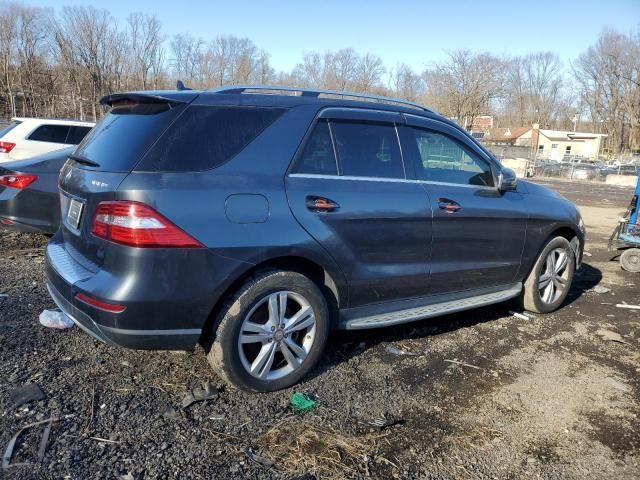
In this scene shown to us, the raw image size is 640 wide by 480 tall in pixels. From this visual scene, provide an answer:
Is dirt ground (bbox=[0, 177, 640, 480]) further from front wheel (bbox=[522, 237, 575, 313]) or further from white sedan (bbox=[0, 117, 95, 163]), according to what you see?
white sedan (bbox=[0, 117, 95, 163])

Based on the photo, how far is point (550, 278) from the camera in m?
5.25

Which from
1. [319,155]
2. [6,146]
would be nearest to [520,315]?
[319,155]

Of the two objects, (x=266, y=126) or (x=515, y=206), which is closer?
(x=266, y=126)

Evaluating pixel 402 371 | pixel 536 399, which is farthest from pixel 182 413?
pixel 536 399

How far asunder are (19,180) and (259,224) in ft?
13.8

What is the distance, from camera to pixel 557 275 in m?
5.38

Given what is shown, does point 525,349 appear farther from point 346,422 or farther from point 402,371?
point 346,422

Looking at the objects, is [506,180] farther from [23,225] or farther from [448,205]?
[23,225]

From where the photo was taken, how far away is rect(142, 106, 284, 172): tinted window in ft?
9.64

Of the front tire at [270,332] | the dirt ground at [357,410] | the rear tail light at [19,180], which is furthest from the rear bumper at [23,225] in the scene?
the front tire at [270,332]

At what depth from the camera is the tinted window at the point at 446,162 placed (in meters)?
4.05

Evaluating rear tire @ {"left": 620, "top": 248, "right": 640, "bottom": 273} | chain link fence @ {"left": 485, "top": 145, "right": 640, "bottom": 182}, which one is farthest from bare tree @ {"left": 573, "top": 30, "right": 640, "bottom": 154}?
rear tire @ {"left": 620, "top": 248, "right": 640, "bottom": 273}

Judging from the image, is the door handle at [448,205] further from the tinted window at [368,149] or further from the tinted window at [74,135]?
the tinted window at [74,135]

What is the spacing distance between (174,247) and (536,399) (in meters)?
2.58
